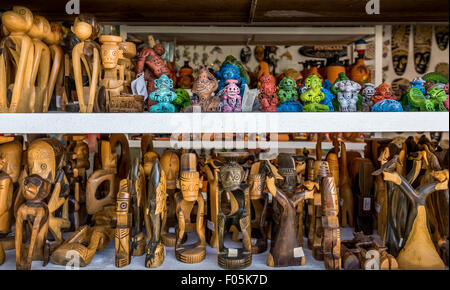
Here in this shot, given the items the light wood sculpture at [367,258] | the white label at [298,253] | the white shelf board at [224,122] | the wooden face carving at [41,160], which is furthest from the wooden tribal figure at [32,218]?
the light wood sculpture at [367,258]

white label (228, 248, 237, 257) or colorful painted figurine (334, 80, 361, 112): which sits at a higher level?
colorful painted figurine (334, 80, 361, 112)

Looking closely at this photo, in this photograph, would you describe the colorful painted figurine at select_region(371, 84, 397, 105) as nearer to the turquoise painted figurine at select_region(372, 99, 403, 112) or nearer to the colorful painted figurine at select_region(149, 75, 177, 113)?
the turquoise painted figurine at select_region(372, 99, 403, 112)

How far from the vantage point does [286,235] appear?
1.13 metres

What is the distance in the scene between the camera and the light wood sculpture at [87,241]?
111cm

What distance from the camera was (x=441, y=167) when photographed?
3.96 feet

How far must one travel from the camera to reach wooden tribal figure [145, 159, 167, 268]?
1112mm

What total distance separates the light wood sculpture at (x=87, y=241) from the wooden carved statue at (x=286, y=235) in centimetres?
60

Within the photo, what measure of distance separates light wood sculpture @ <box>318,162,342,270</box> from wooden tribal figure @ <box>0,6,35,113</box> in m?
1.05

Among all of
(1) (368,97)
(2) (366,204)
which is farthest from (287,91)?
(2) (366,204)

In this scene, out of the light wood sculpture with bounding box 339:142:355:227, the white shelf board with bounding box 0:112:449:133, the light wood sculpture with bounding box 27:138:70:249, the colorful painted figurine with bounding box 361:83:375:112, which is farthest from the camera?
the light wood sculpture with bounding box 339:142:355:227

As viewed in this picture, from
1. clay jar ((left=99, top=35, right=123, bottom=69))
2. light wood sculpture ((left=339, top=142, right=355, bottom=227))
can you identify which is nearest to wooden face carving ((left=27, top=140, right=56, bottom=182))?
clay jar ((left=99, top=35, right=123, bottom=69))

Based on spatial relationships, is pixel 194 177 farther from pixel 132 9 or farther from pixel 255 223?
pixel 132 9

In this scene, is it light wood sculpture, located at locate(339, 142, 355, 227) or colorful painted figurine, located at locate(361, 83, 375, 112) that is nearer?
colorful painted figurine, located at locate(361, 83, 375, 112)
